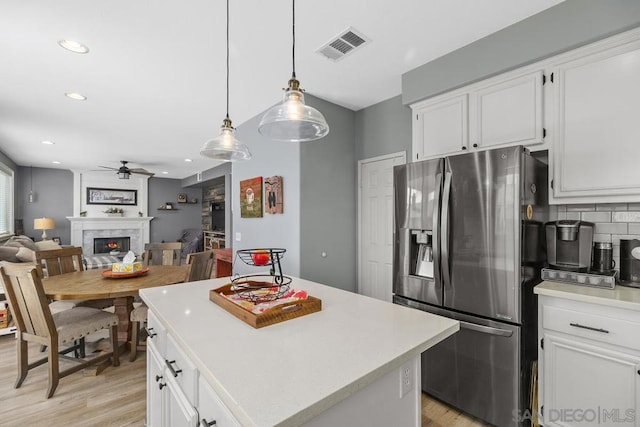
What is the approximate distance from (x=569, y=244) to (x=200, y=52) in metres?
3.02

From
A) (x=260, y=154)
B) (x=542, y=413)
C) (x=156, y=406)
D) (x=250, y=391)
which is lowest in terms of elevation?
(x=542, y=413)

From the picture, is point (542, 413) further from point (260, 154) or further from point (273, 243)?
point (260, 154)

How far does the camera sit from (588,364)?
5.27 feet

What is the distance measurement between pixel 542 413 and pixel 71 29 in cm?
393

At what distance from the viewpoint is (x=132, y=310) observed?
9.64ft

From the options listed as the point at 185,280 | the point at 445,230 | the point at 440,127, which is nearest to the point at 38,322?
the point at 185,280

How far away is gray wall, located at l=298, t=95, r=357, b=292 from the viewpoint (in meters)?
3.17

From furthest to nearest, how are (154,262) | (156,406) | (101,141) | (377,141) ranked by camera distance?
(101,141) < (154,262) < (377,141) < (156,406)

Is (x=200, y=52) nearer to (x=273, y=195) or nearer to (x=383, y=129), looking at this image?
(x=273, y=195)

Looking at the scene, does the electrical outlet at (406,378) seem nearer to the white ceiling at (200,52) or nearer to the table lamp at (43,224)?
the white ceiling at (200,52)

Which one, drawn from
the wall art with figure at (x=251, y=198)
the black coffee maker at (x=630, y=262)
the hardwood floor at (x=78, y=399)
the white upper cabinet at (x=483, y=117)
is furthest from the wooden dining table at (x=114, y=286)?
the black coffee maker at (x=630, y=262)

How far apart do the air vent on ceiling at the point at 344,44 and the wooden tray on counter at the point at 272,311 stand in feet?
6.09

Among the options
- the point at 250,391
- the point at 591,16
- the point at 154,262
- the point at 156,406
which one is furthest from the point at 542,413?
the point at 154,262

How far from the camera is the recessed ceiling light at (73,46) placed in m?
2.21
